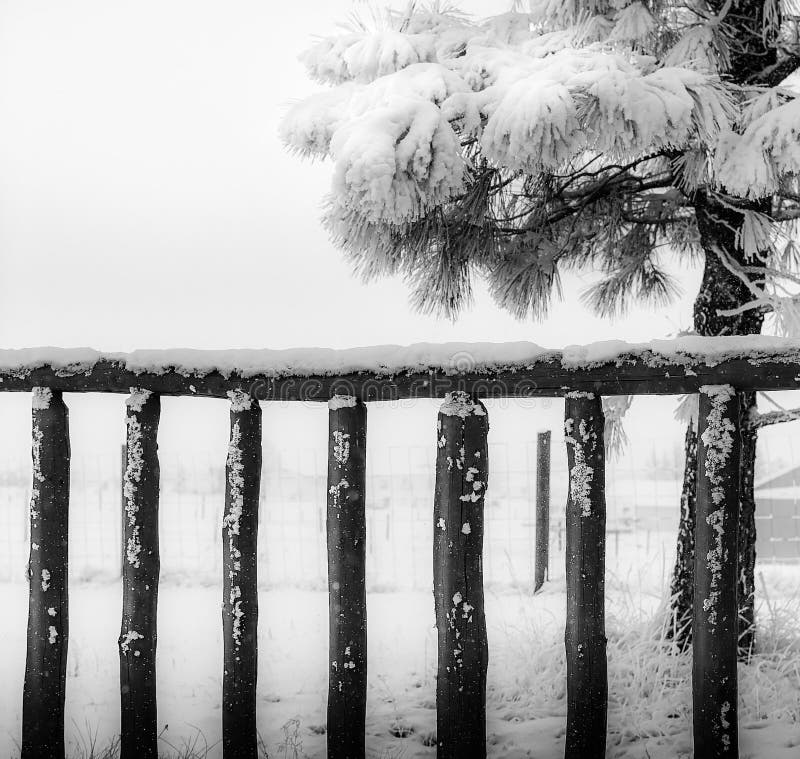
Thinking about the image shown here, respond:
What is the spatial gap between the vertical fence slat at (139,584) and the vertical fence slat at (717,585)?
128 centimetres

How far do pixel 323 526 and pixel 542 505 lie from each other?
1.50m

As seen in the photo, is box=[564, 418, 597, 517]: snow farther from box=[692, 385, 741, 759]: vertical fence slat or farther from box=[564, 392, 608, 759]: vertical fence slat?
box=[692, 385, 741, 759]: vertical fence slat

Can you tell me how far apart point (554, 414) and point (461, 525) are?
20.3 feet

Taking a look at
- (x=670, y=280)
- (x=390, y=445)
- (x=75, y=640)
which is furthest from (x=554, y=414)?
(x=75, y=640)

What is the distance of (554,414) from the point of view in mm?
7645

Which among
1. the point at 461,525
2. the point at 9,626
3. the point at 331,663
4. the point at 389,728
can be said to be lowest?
the point at 9,626

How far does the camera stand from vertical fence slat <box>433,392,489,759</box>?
165cm

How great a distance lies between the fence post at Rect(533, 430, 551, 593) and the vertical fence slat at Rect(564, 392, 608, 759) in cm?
288

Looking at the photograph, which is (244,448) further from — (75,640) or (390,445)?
(390,445)

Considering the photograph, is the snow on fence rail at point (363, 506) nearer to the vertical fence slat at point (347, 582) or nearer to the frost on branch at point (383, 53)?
the vertical fence slat at point (347, 582)

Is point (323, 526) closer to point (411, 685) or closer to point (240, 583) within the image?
point (411, 685)

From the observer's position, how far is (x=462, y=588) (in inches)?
65.1

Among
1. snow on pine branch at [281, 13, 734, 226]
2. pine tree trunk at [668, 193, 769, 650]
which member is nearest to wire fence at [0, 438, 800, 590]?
pine tree trunk at [668, 193, 769, 650]

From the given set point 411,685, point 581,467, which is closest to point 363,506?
point 581,467
